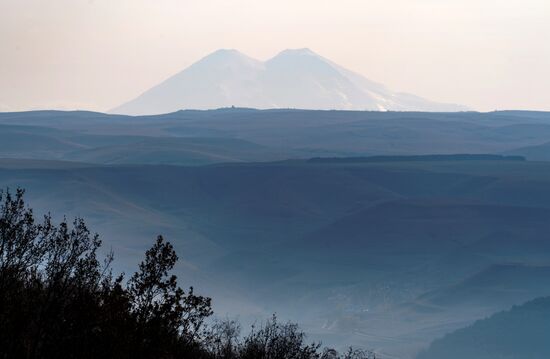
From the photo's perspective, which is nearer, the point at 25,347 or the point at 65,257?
the point at 25,347

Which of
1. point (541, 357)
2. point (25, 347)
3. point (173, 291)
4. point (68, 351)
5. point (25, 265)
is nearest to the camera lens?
point (25, 347)

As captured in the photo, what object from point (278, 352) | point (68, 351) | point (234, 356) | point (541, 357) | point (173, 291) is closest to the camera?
point (68, 351)

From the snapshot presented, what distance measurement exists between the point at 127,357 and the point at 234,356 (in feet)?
41.3

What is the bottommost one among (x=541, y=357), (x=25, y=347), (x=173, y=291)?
(x=25, y=347)

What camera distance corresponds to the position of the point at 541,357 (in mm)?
199625

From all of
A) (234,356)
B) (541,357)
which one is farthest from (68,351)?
(541,357)

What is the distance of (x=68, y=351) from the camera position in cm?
1962

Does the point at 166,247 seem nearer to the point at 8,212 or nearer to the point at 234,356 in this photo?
the point at 8,212

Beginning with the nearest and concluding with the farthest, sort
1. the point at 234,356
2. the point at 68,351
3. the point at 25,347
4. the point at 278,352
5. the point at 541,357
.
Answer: the point at 25,347
the point at 68,351
the point at 278,352
the point at 234,356
the point at 541,357

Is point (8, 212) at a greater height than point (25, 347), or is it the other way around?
point (8, 212)

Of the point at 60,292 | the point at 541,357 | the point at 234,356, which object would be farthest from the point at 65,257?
the point at 541,357

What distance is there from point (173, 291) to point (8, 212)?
3824mm

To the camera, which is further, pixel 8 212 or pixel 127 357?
pixel 8 212

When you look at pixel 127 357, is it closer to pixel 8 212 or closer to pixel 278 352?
pixel 8 212
